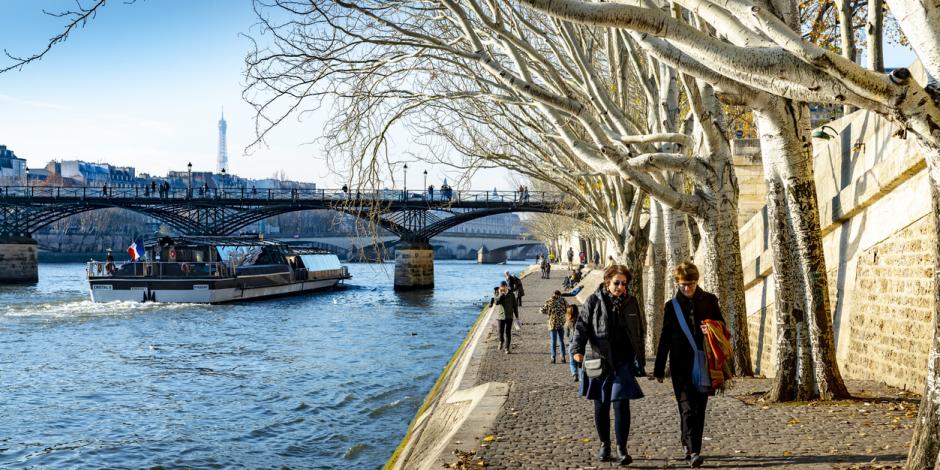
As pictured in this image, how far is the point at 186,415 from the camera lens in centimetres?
1594

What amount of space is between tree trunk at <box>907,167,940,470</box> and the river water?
564 cm

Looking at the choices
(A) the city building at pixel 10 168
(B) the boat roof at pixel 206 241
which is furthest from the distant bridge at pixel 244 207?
(A) the city building at pixel 10 168

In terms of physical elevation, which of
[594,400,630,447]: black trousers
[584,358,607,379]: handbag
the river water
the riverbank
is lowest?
the river water

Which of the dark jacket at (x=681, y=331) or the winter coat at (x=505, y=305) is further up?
the dark jacket at (x=681, y=331)

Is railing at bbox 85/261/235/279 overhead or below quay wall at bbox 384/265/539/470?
overhead

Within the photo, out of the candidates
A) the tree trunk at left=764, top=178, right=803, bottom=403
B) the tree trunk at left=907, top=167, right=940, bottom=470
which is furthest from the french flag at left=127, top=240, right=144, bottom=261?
the tree trunk at left=907, top=167, right=940, bottom=470

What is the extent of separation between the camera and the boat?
42.2 meters

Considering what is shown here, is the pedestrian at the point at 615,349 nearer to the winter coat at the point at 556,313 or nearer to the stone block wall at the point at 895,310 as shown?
the stone block wall at the point at 895,310

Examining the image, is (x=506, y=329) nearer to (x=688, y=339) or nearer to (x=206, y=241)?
(x=688, y=339)

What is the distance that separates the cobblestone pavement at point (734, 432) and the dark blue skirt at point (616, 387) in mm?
557

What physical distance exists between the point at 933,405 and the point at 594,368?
2.27 m

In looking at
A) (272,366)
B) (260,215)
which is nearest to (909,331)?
(272,366)

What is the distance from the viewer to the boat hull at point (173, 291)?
41.5 meters

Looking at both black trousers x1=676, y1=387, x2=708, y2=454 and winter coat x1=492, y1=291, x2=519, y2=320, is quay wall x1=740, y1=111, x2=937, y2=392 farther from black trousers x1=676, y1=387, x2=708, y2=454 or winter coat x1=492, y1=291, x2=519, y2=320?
winter coat x1=492, y1=291, x2=519, y2=320
